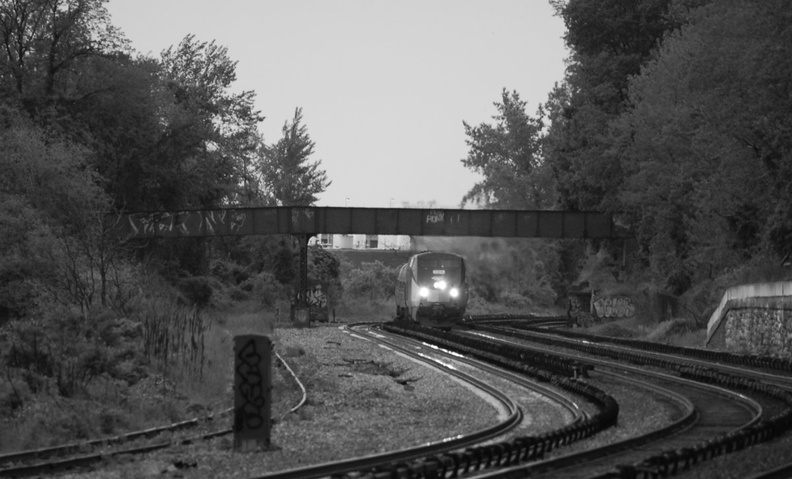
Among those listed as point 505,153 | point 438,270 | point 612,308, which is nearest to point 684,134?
point 612,308

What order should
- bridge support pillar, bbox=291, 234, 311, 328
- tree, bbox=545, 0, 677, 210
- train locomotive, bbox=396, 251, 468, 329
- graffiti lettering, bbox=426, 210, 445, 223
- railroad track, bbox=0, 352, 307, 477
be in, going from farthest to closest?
tree, bbox=545, 0, 677, 210 → graffiti lettering, bbox=426, 210, 445, 223 → bridge support pillar, bbox=291, 234, 311, 328 → train locomotive, bbox=396, 251, 468, 329 → railroad track, bbox=0, 352, 307, 477

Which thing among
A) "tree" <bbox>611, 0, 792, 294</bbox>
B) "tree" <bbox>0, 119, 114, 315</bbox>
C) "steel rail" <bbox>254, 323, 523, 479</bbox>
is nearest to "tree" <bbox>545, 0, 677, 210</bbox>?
"tree" <bbox>611, 0, 792, 294</bbox>

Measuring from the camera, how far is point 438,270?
161ft

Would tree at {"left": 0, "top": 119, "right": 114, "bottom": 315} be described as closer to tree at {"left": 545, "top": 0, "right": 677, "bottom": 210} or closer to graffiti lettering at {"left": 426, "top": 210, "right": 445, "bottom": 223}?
graffiti lettering at {"left": 426, "top": 210, "right": 445, "bottom": 223}

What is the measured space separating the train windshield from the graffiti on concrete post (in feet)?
112

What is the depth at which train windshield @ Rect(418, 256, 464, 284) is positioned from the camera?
48906 millimetres

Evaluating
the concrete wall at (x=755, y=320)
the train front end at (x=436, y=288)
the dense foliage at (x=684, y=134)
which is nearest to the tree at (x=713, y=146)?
the dense foliage at (x=684, y=134)

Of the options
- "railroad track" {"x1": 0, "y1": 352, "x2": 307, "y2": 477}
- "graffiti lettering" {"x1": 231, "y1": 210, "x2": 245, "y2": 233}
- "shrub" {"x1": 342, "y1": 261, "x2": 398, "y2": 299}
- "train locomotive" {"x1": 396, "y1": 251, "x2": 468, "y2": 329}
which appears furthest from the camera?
"shrub" {"x1": 342, "y1": 261, "x2": 398, "y2": 299}

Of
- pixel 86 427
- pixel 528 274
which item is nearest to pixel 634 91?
pixel 528 274

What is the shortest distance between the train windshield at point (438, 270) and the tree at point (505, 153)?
65.5 meters

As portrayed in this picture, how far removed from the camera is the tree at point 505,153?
11631 centimetres

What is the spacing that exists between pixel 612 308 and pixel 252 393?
39426 mm

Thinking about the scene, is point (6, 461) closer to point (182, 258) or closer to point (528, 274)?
point (182, 258)

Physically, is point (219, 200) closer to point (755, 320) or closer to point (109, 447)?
point (755, 320)
